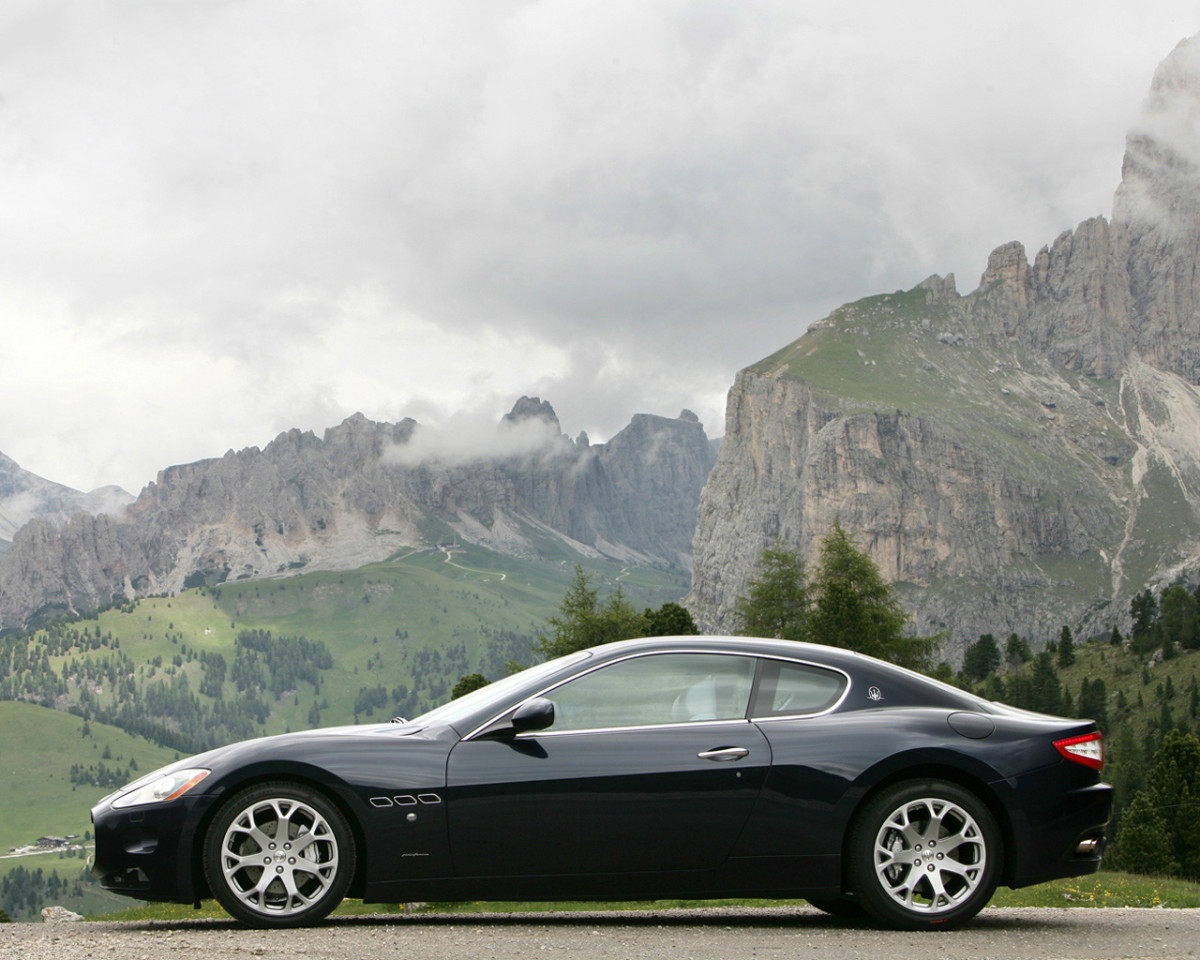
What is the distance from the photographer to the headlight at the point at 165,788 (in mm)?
7324

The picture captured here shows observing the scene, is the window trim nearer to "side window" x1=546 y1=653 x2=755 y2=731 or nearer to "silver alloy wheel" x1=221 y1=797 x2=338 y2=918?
"side window" x1=546 y1=653 x2=755 y2=731

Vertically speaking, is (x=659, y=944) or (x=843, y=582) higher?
(x=843, y=582)

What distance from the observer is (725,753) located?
730cm

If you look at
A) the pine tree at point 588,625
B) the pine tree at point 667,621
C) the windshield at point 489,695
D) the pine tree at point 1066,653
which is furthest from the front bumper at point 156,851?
the pine tree at point 1066,653

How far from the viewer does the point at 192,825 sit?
23.6 ft

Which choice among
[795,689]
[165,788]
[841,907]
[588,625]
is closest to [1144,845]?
[588,625]

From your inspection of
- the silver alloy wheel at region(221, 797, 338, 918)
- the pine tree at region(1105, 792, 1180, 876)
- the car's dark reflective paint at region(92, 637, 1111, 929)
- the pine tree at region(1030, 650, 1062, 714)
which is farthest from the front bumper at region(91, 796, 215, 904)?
the pine tree at region(1030, 650, 1062, 714)

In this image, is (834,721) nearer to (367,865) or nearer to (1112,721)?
(367,865)

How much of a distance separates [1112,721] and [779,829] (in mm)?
124625

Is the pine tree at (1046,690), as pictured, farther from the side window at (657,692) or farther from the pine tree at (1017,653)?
the side window at (657,692)

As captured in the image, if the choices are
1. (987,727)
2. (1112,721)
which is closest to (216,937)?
(987,727)

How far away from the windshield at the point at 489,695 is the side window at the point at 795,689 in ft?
4.20

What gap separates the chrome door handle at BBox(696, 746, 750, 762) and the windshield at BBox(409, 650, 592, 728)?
1087 mm

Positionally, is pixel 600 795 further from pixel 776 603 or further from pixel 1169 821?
pixel 776 603
